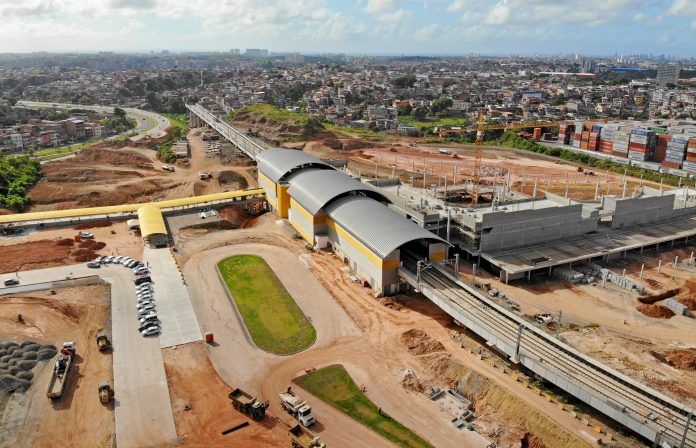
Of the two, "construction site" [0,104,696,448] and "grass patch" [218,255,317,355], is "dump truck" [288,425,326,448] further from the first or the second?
"grass patch" [218,255,317,355]

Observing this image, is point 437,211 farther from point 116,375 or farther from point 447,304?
point 116,375

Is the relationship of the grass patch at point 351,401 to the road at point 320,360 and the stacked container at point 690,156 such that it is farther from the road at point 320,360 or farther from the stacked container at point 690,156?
the stacked container at point 690,156

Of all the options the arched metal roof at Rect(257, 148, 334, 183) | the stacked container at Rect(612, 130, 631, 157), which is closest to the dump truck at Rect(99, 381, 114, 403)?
the arched metal roof at Rect(257, 148, 334, 183)

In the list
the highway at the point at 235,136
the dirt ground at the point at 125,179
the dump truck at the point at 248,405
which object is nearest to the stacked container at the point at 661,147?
the highway at the point at 235,136

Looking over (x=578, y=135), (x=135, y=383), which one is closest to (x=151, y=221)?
(x=135, y=383)

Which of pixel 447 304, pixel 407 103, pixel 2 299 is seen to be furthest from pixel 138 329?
pixel 407 103

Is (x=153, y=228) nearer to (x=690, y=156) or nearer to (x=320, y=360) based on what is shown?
(x=320, y=360)
